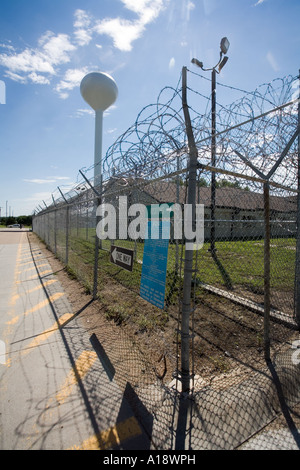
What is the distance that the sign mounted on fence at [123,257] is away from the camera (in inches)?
141

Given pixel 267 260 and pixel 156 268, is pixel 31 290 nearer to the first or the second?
pixel 156 268

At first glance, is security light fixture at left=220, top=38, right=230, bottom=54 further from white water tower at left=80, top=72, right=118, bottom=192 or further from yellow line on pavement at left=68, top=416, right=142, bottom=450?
white water tower at left=80, top=72, right=118, bottom=192

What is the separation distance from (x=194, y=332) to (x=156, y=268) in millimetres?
1267

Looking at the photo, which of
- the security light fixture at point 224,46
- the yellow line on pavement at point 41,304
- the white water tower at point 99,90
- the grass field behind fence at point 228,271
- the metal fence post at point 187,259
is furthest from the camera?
the white water tower at point 99,90

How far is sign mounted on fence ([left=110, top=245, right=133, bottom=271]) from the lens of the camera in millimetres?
3586

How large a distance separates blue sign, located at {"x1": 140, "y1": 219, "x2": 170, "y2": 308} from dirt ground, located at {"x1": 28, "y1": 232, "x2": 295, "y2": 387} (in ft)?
1.18

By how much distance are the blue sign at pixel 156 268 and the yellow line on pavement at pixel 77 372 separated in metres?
1.00

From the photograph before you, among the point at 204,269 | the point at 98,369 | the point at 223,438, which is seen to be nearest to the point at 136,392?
the point at 98,369

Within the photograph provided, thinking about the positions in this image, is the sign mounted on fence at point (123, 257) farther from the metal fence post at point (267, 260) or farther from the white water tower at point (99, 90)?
the white water tower at point (99, 90)

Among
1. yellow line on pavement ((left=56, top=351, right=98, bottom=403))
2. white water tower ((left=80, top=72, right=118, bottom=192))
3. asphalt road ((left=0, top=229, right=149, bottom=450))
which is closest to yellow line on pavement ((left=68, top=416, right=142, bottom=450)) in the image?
asphalt road ((left=0, top=229, right=149, bottom=450))

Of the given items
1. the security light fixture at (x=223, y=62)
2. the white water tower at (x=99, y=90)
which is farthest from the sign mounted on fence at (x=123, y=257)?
the white water tower at (x=99, y=90)

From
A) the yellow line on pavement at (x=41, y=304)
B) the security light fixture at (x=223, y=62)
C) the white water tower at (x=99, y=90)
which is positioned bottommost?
the yellow line on pavement at (x=41, y=304)

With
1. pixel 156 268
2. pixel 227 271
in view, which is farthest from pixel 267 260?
pixel 227 271

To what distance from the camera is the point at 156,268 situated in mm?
2699
